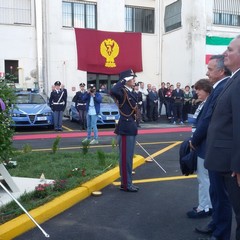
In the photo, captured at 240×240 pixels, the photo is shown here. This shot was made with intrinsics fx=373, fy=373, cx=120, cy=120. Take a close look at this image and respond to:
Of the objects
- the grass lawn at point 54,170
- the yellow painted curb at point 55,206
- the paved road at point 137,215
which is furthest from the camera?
the grass lawn at point 54,170

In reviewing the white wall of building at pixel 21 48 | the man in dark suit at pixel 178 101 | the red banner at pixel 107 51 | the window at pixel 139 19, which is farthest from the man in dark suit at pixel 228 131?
the window at pixel 139 19

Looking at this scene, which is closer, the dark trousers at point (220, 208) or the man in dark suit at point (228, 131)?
the man in dark suit at point (228, 131)

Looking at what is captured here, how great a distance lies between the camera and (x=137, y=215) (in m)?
5.07

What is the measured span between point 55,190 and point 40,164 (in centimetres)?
188

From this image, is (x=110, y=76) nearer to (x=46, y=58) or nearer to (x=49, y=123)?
(x=46, y=58)

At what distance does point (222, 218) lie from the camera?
158 inches

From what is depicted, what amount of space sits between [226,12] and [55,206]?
20913mm

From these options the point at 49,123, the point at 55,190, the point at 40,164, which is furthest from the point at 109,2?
the point at 55,190

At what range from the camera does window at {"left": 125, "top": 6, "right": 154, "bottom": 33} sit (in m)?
23.3

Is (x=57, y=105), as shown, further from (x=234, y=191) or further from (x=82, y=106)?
(x=234, y=191)

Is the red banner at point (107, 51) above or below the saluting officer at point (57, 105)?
above

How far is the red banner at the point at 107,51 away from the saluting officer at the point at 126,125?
15322 mm

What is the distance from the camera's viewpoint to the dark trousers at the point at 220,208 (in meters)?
3.92

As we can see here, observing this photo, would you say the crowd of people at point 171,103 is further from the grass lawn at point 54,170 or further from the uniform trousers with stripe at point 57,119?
the grass lawn at point 54,170
